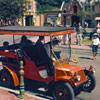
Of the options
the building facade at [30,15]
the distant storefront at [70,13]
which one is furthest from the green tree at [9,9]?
the distant storefront at [70,13]

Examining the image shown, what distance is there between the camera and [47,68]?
7.39 m

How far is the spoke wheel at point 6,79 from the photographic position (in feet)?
26.4

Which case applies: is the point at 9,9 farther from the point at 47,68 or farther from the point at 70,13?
the point at 47,68

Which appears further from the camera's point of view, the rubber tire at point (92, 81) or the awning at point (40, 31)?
the rubber tire at point (92, 81)

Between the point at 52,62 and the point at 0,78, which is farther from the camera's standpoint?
the point at 0,78

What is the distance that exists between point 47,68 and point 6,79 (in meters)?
1.82

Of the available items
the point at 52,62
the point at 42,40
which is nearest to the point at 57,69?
the point at 52,62

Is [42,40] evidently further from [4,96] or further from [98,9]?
[98,9]

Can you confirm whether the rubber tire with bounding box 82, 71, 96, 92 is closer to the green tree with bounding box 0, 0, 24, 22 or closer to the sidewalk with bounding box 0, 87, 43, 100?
the sidewalk with bounding box 0, 87, 43, 100

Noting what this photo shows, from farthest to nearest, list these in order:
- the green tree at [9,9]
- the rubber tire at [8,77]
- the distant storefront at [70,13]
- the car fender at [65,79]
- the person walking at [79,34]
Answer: the distant storefront at [70,13] → the green tree at [9,9] → the person walking at [79,34] → the rubber tire at [8,77] → the car fender at [65,79]

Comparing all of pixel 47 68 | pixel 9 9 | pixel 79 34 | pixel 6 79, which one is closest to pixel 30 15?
pixel 9 9

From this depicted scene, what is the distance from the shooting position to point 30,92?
310 inches

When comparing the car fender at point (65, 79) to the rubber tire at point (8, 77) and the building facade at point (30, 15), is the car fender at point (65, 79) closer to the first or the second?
the rubber tire at point (8, 77)

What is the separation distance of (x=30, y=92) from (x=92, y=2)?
46244 millimetres
